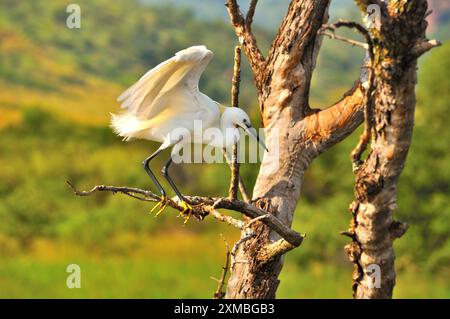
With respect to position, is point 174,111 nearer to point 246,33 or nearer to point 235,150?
point 235,150

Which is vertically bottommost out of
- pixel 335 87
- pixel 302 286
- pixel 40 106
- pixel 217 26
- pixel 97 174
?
pixel 302 286

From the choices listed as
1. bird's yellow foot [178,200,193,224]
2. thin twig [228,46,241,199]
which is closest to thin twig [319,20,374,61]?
thin twig [228,46,241,199]

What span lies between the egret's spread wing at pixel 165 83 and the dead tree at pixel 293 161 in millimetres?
491

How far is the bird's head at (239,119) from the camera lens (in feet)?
17.3

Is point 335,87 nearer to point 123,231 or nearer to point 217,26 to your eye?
point 217,26

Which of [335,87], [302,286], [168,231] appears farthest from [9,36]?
[302,286]

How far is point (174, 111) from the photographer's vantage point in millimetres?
5316

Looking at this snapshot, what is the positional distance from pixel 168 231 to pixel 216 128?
53.4ft

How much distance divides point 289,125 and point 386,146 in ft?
4.19

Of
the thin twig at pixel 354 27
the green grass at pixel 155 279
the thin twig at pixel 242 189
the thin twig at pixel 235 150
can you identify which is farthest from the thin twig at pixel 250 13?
the green grass at pixel 155 279

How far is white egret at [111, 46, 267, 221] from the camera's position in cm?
493

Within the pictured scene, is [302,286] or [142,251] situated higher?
[142,251]

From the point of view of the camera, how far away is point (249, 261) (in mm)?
4961

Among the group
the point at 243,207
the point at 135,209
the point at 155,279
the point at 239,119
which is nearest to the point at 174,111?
the point at 239,119
